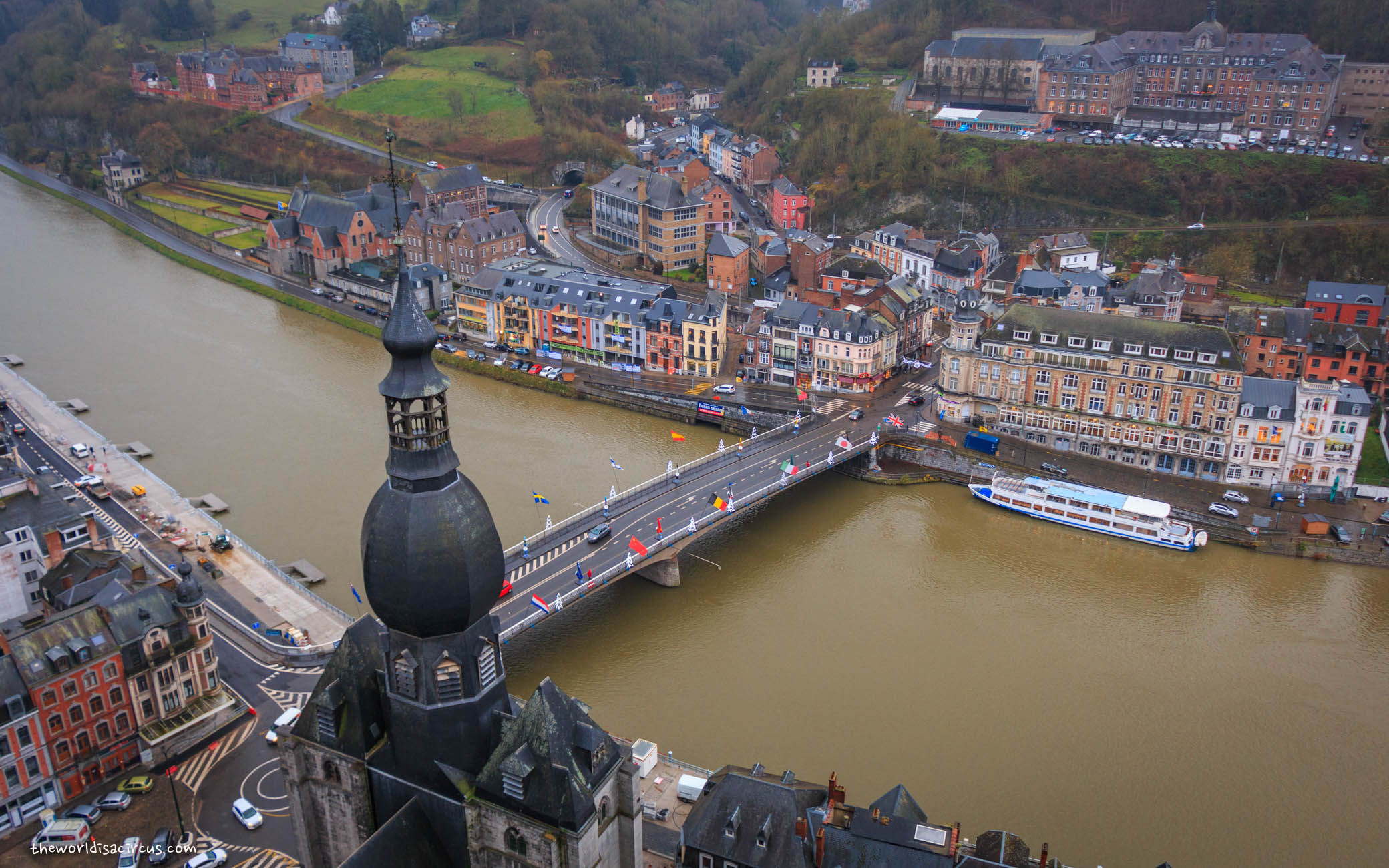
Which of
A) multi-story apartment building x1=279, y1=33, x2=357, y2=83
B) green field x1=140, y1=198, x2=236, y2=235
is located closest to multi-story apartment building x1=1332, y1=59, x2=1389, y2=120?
green field x1=140, y1=198, x2=236, y2=235

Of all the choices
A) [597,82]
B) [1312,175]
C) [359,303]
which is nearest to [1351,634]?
[1312,175]

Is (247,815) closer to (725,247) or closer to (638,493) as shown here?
(638,493)

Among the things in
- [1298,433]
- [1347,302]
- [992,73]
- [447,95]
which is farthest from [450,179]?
[1298,433]

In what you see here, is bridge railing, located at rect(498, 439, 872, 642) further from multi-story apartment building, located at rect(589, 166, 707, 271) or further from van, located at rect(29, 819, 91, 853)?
multi-story apartment building, located at rect(589, 166, 707, 271)

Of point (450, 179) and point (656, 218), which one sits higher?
point (450, 179)

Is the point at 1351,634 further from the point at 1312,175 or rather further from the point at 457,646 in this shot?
the point at 1312,175
